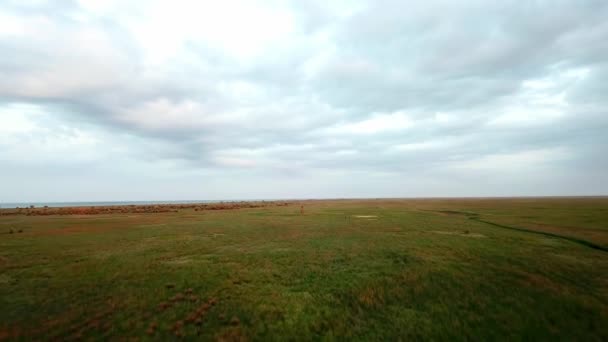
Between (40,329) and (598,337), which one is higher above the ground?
(40,329)

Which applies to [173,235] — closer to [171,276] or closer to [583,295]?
[171,276]

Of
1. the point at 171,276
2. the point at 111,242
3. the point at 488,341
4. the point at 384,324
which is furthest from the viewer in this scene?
the point at 111,242

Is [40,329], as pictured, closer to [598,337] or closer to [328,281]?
[328,281]

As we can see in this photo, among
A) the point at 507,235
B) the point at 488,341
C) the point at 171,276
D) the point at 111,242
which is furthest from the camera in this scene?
the point at 507,235

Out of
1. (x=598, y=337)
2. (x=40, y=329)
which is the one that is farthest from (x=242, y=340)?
(x=598, y=337)

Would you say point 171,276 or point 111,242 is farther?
point 111,242

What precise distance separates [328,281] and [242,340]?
5.73 metres

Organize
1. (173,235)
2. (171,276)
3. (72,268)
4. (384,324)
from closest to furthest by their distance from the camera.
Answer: (384,324), (171,276), (72,268), (173,235)

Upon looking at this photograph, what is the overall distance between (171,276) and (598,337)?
17.8 metres

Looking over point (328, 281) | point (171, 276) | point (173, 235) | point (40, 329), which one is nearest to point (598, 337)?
point (328, 281)

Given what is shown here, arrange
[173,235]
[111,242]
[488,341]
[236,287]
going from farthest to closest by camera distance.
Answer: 1. [173,235]
2. [111,242]
3. [236,287]
4. [488,341]

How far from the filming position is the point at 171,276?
1345cm

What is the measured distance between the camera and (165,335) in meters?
8.20

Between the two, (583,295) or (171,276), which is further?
(171,276)
